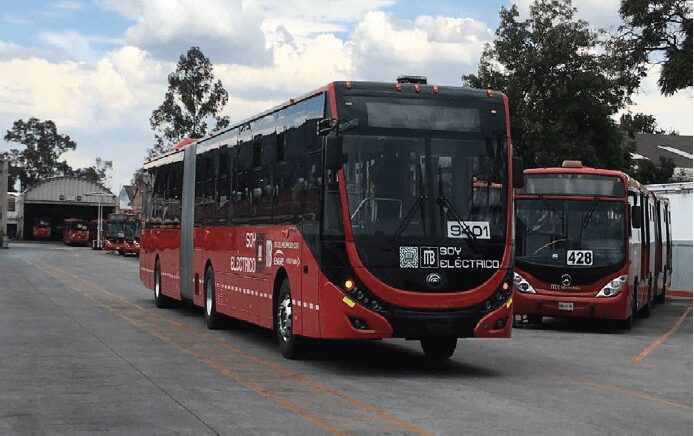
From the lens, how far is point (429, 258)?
14.2m

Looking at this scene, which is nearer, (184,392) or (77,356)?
(184,392)

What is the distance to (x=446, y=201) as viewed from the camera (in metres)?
14.3

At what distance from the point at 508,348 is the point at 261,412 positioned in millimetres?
8573

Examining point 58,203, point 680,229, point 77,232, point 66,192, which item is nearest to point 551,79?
point 680,229

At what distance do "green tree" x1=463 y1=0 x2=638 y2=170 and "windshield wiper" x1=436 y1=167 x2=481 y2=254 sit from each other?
37744 millimetres

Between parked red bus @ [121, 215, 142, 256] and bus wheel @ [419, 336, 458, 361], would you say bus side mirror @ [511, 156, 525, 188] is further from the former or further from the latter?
parked red bus @ [121, 215, 142, 256]

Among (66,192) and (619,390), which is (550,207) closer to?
(619,390)

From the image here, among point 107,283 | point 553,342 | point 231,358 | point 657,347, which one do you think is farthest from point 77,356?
point 107,283

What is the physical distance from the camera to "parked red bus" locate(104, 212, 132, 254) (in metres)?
83.0

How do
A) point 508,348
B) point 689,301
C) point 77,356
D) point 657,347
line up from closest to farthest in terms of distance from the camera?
point 77,356, point 508,348, point 657,347, point 689,301

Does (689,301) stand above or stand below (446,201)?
below

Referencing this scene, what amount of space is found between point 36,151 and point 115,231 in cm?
7137

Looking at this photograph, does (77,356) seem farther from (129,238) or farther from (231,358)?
(129,238)

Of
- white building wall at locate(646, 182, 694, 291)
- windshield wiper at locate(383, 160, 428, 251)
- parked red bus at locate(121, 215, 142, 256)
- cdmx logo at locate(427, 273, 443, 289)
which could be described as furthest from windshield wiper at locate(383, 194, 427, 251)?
parked red bus at locate(121, 215, 142, 256)
